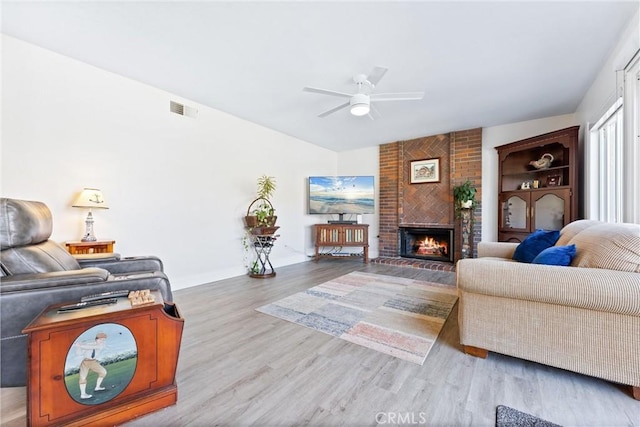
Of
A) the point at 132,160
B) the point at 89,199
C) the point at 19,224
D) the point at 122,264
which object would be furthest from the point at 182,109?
the point at 19,224

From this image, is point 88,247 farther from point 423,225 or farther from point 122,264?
point 423,225

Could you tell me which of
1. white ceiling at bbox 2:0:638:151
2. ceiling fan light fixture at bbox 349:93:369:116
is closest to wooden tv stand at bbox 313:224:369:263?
white ceiling at bbox 2:0:638:151

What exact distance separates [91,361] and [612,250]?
279cm

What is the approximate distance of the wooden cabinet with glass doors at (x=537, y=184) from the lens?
3387mm

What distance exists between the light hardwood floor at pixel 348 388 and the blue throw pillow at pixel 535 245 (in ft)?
3.10

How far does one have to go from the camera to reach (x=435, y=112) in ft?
12.4

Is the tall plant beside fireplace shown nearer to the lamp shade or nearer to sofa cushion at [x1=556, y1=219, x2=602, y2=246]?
sofa cushion at [x1=556, y1=219, x2=602, y2=246]

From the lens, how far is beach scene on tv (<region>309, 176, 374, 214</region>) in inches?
208

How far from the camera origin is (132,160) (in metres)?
2.95

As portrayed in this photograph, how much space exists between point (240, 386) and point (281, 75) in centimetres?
278

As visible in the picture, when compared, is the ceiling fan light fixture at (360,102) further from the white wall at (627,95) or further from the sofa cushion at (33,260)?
the sofa cushion at (33,260)

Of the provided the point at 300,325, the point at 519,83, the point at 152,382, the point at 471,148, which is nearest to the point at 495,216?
the point at 471,148

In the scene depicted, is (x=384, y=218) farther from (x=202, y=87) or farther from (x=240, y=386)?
Answer: (x=240, y=386)

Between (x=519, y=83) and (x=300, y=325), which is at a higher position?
(x=519, y=83)
